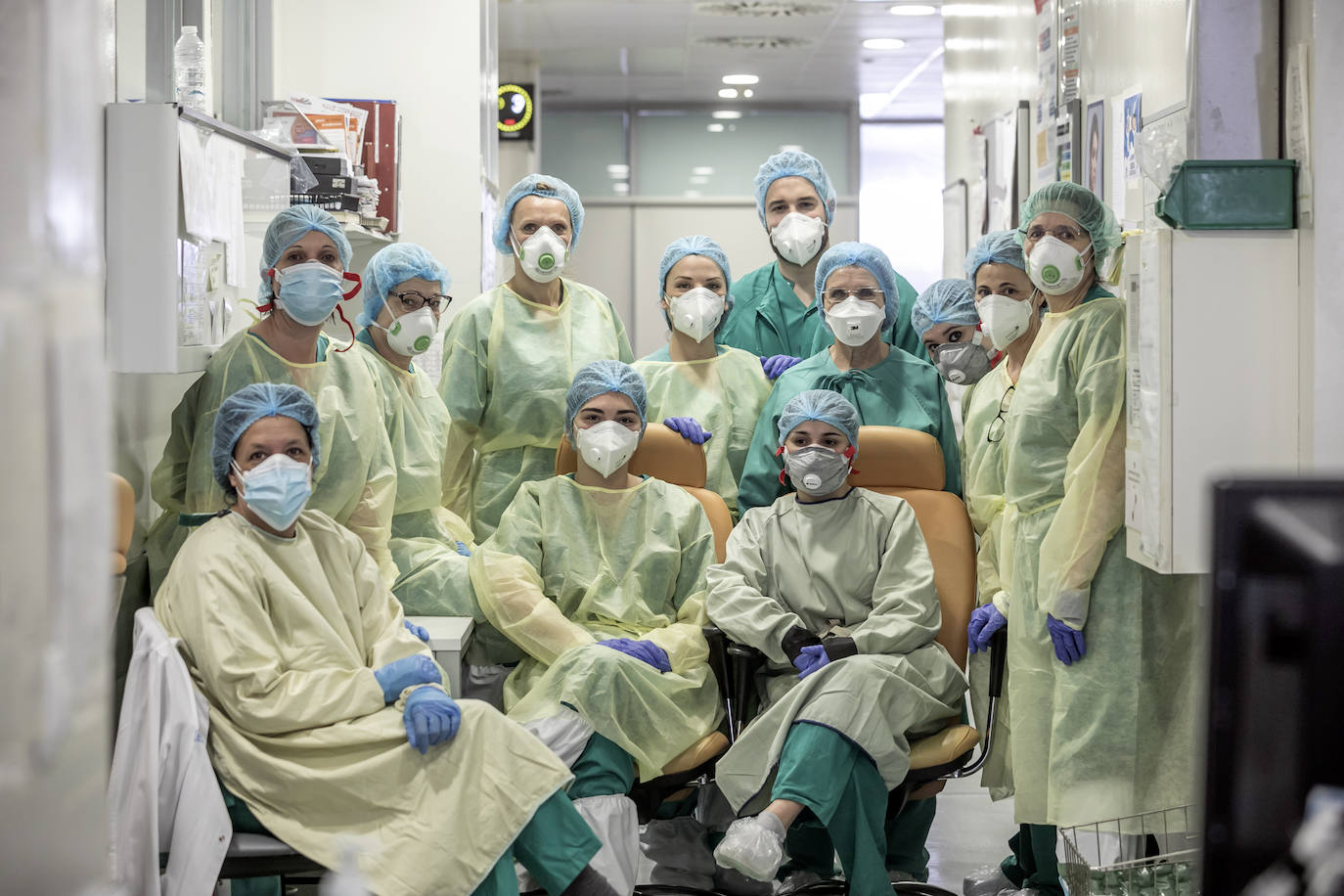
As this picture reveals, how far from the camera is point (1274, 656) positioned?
927mm

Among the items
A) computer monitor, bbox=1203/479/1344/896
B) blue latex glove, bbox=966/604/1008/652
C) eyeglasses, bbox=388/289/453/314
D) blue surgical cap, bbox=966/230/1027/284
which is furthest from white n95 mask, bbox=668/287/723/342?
computer monitor, bbox=1203/479/1344/896

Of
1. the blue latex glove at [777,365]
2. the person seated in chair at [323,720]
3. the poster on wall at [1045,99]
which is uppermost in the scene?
the poster on wall at [1045,99]


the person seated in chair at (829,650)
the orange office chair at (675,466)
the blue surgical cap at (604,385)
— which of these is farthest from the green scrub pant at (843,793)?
the blue surgical cap at (604,385)

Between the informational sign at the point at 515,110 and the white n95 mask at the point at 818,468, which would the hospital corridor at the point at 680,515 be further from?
the informational sign at the point at 515,110

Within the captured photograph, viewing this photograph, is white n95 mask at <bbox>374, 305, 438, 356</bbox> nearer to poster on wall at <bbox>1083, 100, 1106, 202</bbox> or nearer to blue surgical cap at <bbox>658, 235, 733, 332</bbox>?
blue surgical cap at <bbox>658, 235, 733, 332</bbox>

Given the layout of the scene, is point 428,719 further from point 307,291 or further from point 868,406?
point 868,406

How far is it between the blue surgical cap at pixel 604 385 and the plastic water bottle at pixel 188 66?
1128 mm

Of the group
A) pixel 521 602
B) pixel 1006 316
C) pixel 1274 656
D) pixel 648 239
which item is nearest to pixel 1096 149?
pixel 1006 316

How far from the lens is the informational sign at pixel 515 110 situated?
7664 mm

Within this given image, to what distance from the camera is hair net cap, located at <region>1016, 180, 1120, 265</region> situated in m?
2.61

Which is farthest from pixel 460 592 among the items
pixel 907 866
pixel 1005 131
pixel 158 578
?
pixel 1005 131

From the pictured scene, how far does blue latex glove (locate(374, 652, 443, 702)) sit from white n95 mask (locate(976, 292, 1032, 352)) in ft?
5.26

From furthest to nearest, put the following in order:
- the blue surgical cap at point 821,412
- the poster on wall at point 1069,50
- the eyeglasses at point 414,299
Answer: the poster on wall at point 1069,50 → the eyeglasses at point 414,299 → the blue surgical cap at point 821,412

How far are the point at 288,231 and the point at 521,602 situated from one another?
99cm
